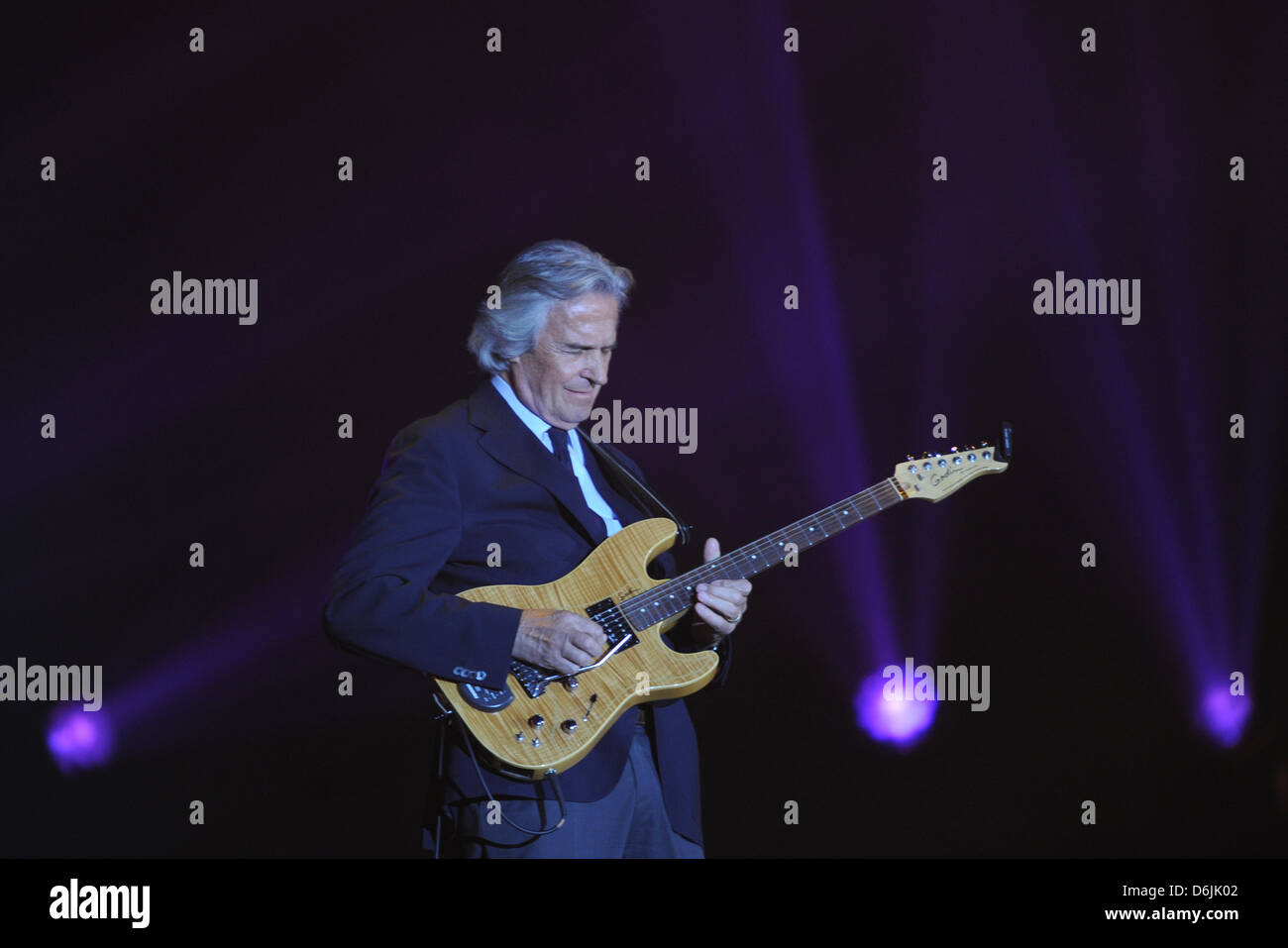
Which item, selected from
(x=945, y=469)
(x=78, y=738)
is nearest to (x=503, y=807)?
(x=945, y=469)

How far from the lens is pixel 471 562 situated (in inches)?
115

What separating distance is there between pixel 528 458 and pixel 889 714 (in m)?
2.27

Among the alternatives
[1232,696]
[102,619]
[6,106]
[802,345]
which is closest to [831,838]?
[1232,696]

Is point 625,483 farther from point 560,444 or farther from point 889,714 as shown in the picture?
point 889,714

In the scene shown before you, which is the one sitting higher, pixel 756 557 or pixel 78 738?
pixel 756 557

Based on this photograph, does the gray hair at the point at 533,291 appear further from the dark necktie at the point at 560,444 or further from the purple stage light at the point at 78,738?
the purple stage light at the point at 78,738

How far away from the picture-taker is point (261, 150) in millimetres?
4652

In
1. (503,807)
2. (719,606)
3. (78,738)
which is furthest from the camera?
(78,738)

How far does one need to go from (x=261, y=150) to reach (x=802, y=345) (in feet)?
7.21

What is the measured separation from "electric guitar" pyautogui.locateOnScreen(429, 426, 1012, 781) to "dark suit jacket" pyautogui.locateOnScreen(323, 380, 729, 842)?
0.19ft

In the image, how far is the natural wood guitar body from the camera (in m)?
2.72

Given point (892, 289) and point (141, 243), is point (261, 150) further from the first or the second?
point (892, 289)

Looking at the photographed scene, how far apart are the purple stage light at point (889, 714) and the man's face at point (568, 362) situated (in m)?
2.05

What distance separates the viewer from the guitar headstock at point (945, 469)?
3352 millimetres
